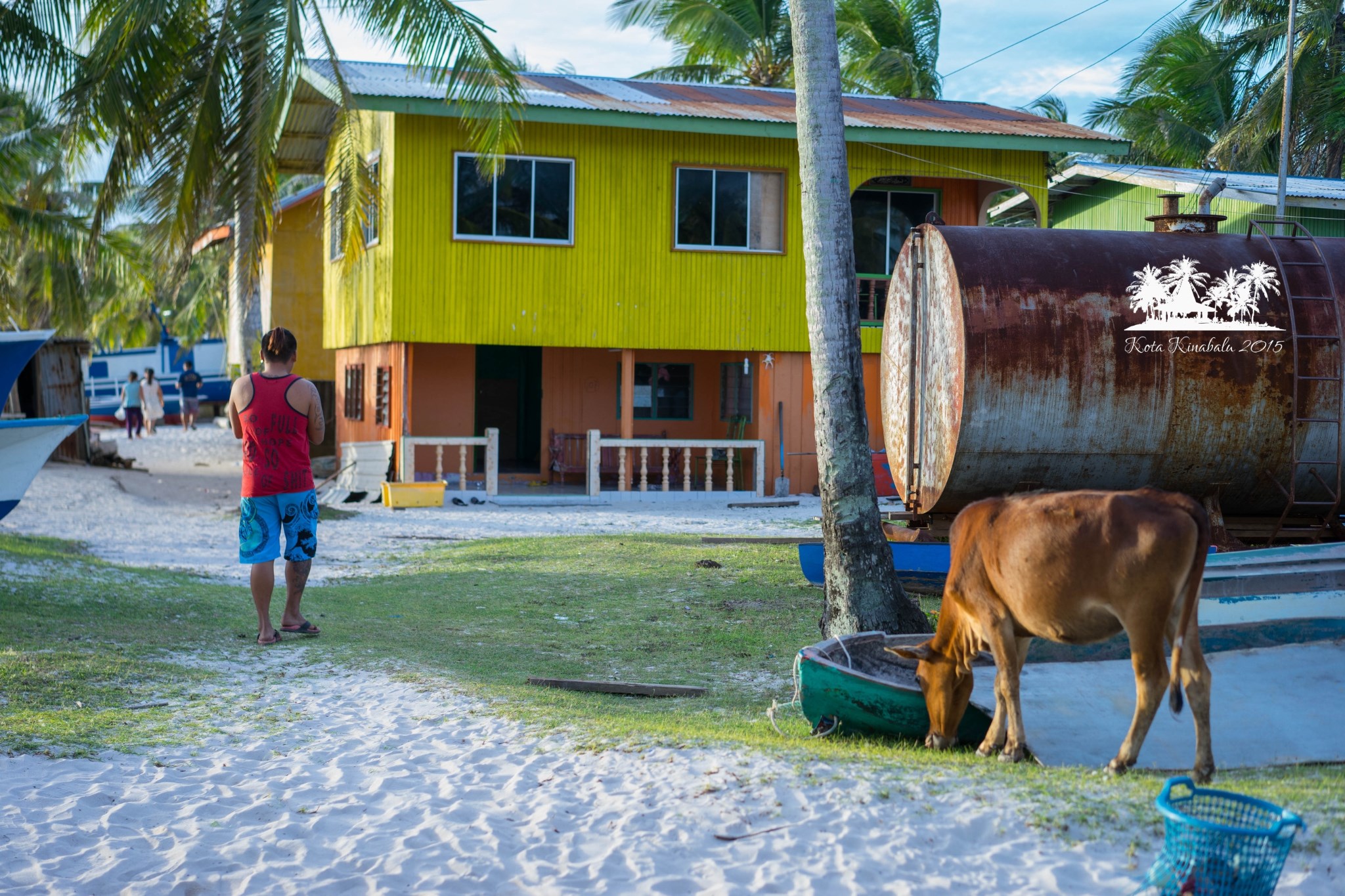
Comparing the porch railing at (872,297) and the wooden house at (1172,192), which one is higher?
the wooden house at (1172,192)

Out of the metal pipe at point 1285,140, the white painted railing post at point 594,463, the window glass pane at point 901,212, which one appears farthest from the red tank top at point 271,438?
the window glass pane at point 901,212

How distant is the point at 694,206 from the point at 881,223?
4.23 meters

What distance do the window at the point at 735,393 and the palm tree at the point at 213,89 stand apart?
7219 mm

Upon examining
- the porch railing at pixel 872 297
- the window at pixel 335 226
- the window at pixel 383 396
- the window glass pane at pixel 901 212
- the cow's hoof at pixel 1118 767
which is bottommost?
the cow's hoof at pixel 1118 767

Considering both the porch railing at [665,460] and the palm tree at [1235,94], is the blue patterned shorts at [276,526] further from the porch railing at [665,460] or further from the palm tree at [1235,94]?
the palm tree at [1235,94]

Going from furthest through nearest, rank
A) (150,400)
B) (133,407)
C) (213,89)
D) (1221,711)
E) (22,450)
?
(150,400) → (133,407) → (213,89) → (22,450) → (1221,711)

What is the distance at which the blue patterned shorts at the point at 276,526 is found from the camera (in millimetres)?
7832

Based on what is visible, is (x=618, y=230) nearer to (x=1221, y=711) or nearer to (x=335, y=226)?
(x=335, y=226)

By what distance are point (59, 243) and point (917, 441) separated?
924 inches

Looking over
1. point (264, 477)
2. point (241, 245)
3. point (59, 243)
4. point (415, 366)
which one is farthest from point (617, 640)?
point (59, 243)

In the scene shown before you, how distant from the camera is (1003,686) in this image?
5723 millimetres

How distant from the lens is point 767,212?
2016 centimetres

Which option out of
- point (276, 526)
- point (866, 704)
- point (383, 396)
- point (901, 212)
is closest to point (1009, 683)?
point (866, 704)

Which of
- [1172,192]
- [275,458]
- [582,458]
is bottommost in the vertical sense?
[582,458]
